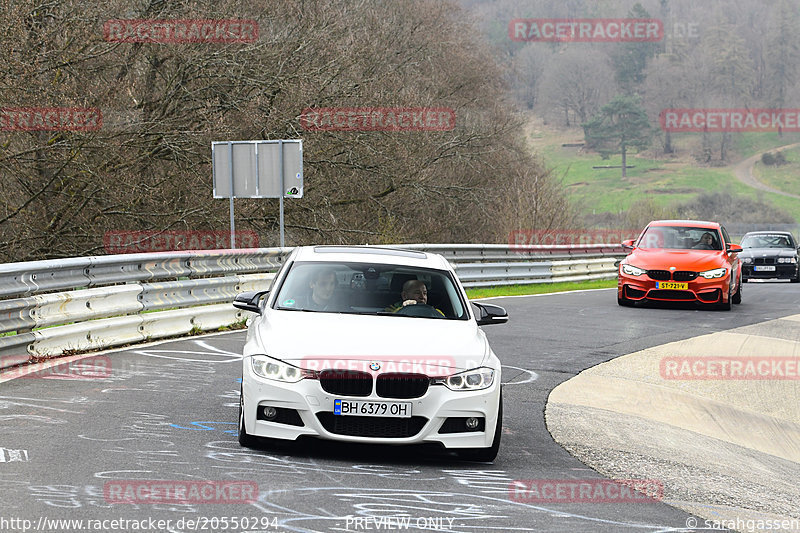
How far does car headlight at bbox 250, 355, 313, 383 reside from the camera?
21.6 feet

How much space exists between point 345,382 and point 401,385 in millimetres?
342

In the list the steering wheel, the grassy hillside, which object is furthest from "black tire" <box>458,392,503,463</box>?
the grassy hillside

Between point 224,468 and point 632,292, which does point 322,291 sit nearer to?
point 224,468

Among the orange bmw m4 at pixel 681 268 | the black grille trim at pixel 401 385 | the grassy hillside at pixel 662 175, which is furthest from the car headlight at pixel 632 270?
the grassy hillside at pixel 662 175

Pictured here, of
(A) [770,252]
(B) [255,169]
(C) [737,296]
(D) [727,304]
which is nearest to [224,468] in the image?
(B) [255,169]

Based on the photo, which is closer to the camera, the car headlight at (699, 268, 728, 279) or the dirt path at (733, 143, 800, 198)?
the car headlight at (699, 268, 728, 279)

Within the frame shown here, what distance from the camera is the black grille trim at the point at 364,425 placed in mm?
6531

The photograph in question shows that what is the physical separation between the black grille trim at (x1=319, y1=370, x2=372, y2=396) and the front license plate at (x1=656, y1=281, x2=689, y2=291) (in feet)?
44.1

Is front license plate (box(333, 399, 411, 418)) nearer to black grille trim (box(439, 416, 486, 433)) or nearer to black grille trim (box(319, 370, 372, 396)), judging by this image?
black grille trim (box(319, 370, 372, 396))

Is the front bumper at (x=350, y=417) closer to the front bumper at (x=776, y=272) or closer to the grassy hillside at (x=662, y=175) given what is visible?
the front bumper at (x=776, y=272)

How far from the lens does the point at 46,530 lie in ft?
15.8

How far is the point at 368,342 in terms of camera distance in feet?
22.3

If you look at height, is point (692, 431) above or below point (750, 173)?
below

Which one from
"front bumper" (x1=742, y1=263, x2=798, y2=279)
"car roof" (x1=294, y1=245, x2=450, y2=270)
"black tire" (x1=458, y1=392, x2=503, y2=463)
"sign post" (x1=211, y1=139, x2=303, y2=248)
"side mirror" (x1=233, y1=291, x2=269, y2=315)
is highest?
"sign post" (x1=211, y1=139, x2=303, y2=248)
